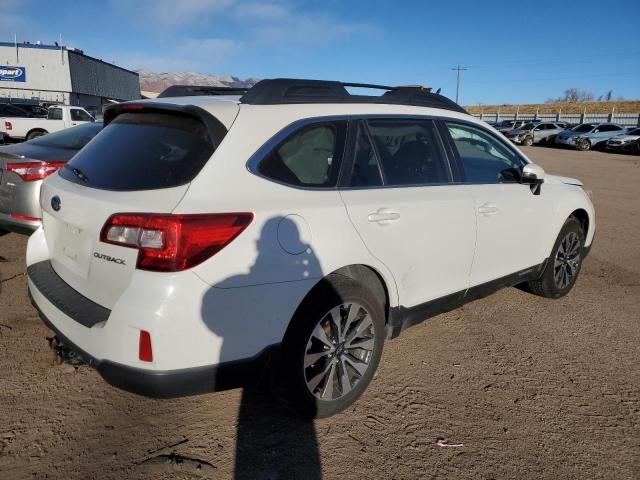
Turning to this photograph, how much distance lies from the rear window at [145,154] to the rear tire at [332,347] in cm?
92

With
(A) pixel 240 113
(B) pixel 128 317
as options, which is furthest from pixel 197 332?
(A) pixel 240 113

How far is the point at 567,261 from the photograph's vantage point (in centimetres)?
479

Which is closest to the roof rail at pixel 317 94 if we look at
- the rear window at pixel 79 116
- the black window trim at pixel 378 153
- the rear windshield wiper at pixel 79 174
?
the black window trim at pixel 378 153

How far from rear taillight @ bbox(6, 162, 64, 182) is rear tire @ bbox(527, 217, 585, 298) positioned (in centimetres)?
474

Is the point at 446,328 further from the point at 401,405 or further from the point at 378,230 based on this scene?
the point at 378,230

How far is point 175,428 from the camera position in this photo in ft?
8.89

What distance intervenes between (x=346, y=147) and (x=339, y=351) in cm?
118

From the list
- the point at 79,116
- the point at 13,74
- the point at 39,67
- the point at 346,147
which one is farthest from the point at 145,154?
the point at 13,74

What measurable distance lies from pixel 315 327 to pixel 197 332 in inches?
27.1

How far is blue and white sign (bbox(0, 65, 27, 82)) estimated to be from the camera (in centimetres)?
3841

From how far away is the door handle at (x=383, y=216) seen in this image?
2817 millimetres

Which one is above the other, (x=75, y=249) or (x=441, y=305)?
(x=75, y=249)

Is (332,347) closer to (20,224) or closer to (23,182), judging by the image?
(20,224)

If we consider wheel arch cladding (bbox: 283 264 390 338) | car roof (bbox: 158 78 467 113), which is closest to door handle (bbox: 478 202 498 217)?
car roof (bbox: 158 78 467 113)
